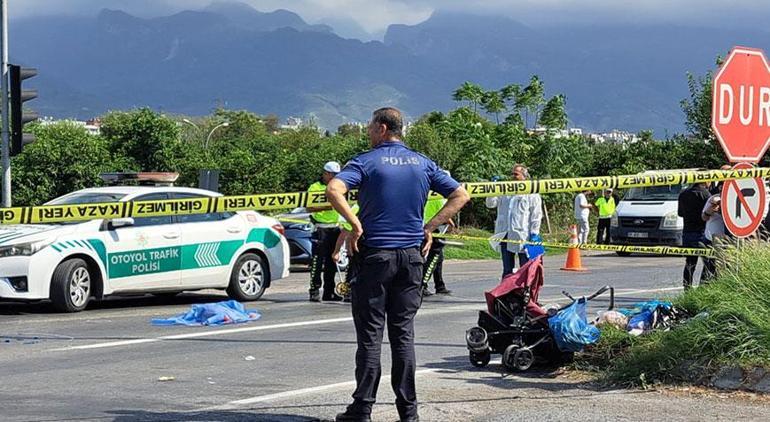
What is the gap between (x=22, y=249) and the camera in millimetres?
13352

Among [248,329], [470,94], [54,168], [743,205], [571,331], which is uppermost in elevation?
[470,94]

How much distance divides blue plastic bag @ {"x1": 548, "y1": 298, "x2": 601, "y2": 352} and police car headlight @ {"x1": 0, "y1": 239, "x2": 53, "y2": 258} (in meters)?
6.98

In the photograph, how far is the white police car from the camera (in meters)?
13.4

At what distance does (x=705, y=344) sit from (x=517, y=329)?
161cm

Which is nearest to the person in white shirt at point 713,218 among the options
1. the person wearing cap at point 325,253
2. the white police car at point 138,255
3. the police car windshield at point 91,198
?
the person wearing cap at point 325,253

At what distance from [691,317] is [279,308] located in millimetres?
6879

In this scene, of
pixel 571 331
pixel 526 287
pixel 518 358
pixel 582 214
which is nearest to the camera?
pixel 571 331

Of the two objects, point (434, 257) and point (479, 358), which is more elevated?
point (434, 257)

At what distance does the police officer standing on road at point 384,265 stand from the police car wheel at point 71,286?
7432 millimetres

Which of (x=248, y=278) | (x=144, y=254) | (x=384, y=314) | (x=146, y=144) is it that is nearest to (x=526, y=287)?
(x=384, y=314)

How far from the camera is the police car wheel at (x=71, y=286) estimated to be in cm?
1353

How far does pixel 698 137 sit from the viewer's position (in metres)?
40.3

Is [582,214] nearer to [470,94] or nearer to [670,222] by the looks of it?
[670,222]

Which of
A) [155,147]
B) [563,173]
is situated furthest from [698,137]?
[155,147]
